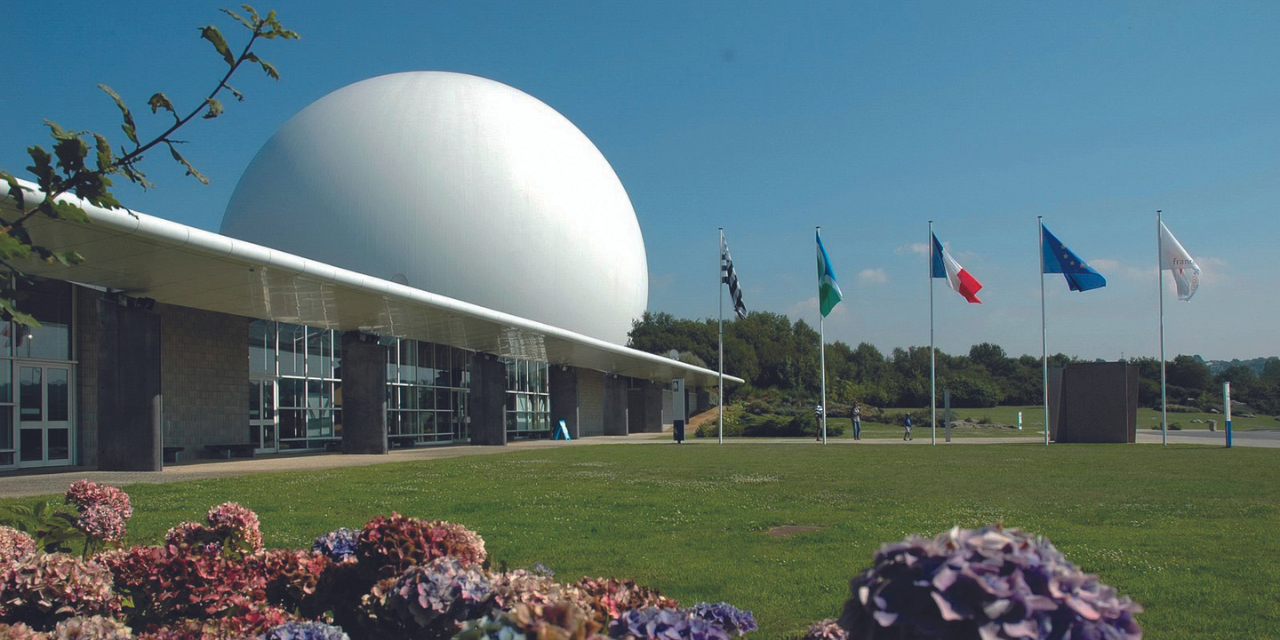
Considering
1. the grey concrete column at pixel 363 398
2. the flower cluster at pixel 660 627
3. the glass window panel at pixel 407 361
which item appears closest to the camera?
the flower cluster at pixel 660 627

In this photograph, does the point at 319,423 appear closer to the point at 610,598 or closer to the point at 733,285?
the point at 733,285

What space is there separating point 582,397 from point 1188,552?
149 feet

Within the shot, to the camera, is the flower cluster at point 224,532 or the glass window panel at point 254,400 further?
the glass window panel at point 254,400

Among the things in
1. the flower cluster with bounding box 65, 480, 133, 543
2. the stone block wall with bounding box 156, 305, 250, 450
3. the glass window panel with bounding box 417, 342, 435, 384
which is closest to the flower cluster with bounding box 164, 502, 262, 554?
the flower cluster with bounding box 65, 480, 133, 543

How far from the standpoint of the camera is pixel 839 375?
96438mm

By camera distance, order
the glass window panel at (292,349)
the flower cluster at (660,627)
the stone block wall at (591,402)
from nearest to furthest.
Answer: the flower cluster at (660,627) → the glass window panel at (292,349) → the stone block wall at (591,402)

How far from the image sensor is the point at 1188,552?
7.95 metres

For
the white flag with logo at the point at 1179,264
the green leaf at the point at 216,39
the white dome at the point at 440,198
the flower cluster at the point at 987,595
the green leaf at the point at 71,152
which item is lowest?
the flower cluster at the point at 987,595

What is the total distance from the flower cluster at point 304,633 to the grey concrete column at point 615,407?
160 feet

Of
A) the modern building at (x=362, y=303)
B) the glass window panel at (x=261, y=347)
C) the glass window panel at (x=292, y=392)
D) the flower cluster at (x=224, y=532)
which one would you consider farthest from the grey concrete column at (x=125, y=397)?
the flower cluster at (x=224, y=532)

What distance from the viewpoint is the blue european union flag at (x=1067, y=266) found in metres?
28.9

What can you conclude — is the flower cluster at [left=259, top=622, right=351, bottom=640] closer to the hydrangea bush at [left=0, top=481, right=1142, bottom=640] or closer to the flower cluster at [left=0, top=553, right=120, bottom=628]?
the hydrangea bush at [left=0, top=481, right=1142, bottom=640]

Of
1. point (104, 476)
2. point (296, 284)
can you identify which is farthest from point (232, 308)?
point (104, 476)

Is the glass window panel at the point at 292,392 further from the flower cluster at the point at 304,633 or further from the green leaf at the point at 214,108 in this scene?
the flower cluster at the point at 304,633
